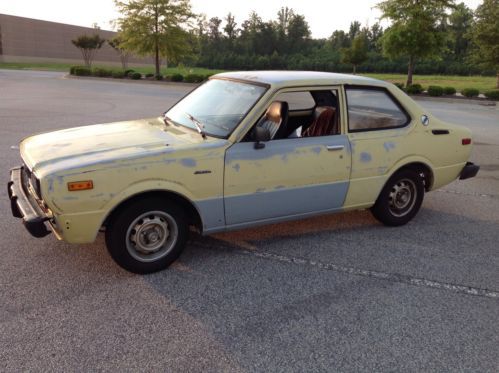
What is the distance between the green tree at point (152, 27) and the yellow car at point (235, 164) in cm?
2859

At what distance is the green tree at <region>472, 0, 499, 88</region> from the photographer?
29592 millimetres

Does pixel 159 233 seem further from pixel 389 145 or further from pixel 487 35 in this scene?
pixel 487 35

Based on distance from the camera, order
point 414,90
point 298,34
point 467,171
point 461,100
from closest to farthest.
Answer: point 467,171
point 461,100
point 414,90
point 298,34

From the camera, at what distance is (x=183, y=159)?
3549 millimetres

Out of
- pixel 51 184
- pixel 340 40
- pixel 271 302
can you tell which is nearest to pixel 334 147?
pixel 271 302

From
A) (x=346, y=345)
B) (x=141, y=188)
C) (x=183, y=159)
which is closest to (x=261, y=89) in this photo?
(x=183, y=159)

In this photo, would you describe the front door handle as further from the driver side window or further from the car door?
the driver side window

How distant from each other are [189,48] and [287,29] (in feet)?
212

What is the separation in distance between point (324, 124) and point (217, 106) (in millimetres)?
1121

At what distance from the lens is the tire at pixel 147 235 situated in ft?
11.4

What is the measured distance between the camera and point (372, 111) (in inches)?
182

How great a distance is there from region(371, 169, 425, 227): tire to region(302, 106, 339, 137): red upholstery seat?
95 cm

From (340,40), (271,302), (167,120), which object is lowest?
(271,302)

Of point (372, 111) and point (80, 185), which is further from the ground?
point (372, 111)
